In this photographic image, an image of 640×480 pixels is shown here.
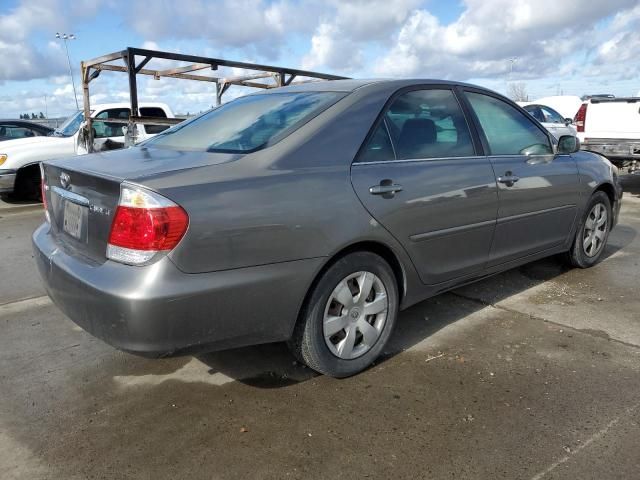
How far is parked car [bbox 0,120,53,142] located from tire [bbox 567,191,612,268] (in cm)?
1104

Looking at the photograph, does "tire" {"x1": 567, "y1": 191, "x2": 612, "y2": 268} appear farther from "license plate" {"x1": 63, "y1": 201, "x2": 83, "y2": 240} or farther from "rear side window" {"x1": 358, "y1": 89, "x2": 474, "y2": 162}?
"license plate" {"x1": 63, "y1": 201, "x2": 83, "y2": 240}

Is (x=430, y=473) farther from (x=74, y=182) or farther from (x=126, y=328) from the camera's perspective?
(x=74, y=182)

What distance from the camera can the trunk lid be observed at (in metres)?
2.50

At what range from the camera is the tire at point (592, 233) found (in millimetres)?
4859

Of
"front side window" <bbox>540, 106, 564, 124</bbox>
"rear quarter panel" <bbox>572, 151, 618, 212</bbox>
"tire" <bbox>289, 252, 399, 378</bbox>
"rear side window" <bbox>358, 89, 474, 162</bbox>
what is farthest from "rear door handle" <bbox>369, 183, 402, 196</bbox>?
"front side window" <bbox>540, 106, 564, 124</bbox>

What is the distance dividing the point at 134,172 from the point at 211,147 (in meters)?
0.59

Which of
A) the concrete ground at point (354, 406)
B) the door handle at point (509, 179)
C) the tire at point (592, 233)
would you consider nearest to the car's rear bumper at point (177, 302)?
the concrete ground at point (354, 406)

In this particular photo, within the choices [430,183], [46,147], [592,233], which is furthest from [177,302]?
[46,147]

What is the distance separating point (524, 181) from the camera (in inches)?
156

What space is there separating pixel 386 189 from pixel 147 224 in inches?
51.0

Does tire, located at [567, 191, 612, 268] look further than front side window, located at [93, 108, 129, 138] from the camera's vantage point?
No

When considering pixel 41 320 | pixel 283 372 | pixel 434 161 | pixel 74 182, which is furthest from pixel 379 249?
pixel 41 320

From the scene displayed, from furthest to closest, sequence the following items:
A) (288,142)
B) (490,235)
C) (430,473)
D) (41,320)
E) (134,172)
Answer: (41,320) < (490,235) < (288,142) < (134,172) < (430,473)

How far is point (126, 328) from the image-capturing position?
7.75ft
